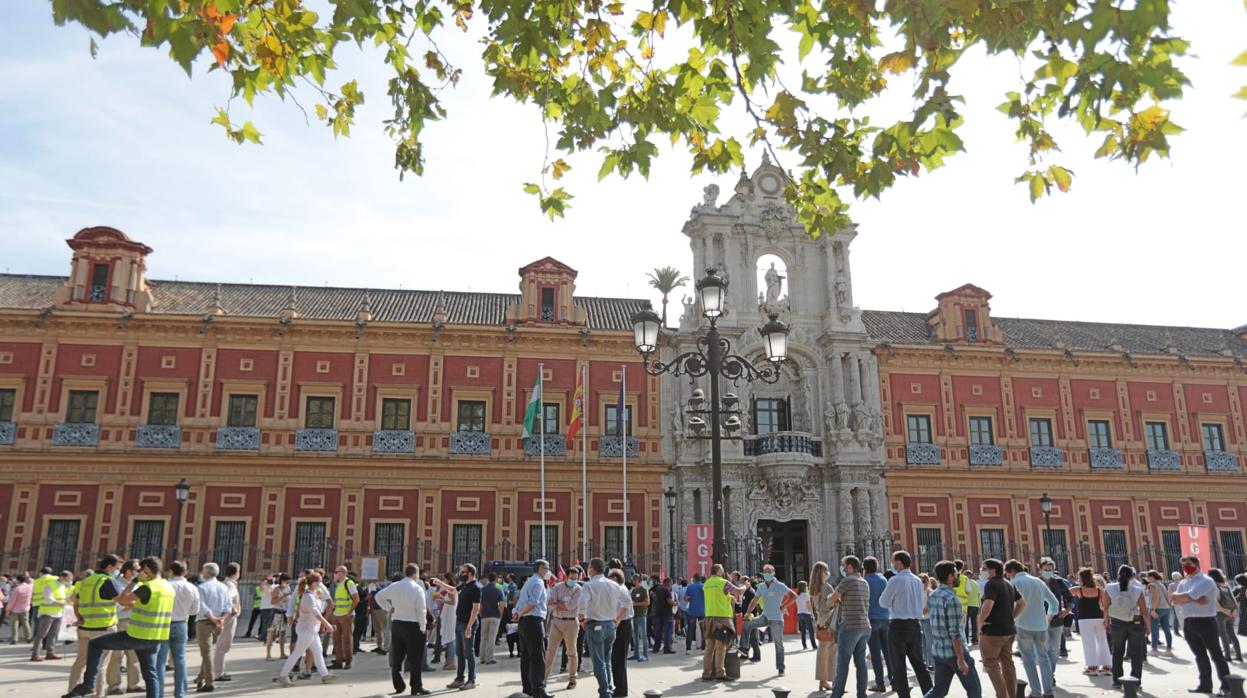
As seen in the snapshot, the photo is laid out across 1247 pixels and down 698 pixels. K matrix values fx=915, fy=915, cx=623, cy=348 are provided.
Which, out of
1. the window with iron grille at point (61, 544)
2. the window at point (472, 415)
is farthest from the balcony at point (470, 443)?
the window with iron grille at point (61, 544)

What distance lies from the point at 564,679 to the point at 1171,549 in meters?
26.4

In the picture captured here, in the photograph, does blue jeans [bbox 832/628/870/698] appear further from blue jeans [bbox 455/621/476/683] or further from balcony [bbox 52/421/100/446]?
balcony [bbox 52/421/100/446]

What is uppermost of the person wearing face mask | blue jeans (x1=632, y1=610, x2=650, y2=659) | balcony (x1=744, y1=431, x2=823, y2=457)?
balcony (x1=744, y1=431, x2=823, y2=457)

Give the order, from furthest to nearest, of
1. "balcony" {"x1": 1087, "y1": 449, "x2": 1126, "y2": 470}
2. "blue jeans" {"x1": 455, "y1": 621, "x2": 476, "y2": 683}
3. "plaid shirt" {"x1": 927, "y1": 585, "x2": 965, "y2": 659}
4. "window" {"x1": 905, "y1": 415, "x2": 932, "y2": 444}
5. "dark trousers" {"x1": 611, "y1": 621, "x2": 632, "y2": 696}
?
1. "balcony" {"x1": 1087, "y1": 449, "x2": 1126, "y2": 470}
2. "window" {"x1": 905, "y1": 415, "x2": 932, "y2": 444}
3. "blue jeans" {"x1": 455, "y1": 621, "x2": 476, "y2": 683}
4. "dark trousers" {"x1": 611, "y1": 621, "x2": 632, "y2": 696}
5. "plaid shirt" {"x1": 927, "y1": 585, "x2": 965, "y2": 659}

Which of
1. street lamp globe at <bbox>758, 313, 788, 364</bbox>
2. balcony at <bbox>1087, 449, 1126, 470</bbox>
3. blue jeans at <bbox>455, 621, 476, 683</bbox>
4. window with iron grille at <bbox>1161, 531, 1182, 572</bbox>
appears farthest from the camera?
balcony at <bbox>1087, 449, 1126, 470</bbox>

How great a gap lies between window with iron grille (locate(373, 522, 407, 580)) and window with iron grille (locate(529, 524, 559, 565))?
3709 millimetres

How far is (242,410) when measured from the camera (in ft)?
88.9

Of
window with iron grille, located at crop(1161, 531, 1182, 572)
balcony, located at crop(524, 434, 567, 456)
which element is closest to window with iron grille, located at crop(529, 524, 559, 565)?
balcony, located at crop(524, 434, 567, 456)

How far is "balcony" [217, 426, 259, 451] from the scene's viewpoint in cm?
2650

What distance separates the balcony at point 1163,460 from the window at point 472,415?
22.6m

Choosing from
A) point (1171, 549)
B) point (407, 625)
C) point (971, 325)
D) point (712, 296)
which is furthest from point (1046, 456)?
point (407, 625)

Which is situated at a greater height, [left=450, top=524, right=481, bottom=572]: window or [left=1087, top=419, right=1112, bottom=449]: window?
[left=1087, top=419, right=1112, bottom=449]: window

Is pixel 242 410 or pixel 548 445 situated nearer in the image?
pixel 242 410

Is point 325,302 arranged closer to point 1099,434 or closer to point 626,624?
point 626,624
